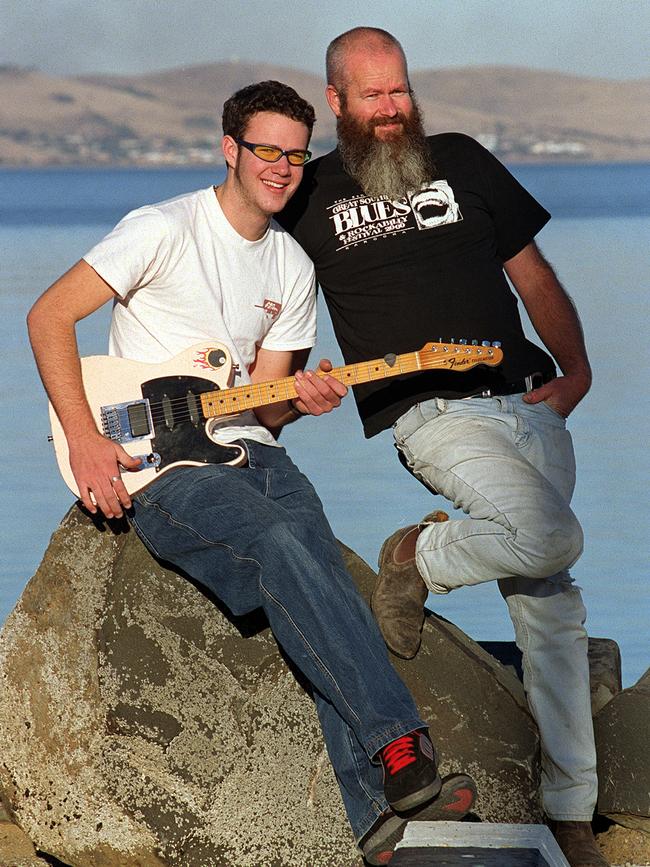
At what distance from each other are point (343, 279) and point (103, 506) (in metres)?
1.17

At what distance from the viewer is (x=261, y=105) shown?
479 cm

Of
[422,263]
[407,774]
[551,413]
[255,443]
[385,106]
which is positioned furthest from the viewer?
[385,106]

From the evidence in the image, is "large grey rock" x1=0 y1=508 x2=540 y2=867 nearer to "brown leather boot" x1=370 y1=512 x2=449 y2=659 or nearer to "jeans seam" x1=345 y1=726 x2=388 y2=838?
"brown leather boot" x1=370 y1=512 x2=449 y2=659

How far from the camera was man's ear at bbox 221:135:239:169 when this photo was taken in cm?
483

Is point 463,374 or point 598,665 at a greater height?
point 463,374

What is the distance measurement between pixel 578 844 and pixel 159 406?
1702 millimetres

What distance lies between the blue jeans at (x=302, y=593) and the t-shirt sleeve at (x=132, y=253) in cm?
59

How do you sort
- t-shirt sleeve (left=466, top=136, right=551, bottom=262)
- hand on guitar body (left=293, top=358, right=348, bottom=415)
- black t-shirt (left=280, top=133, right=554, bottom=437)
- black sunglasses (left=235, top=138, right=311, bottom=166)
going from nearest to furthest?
hand on guitar body (left=293, top=358, right=348, bottom=415), black sunglasses (left=235, top=138, right=311, bottom=166), black t-shirt (left=280, top=133, right=554, bottom=437), t-shirt sleeve (left=466, top=136, right=551, bottom=262)

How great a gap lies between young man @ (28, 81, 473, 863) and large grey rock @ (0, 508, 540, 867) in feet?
0.60

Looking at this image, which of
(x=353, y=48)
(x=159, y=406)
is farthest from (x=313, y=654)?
(x=353, y=48)

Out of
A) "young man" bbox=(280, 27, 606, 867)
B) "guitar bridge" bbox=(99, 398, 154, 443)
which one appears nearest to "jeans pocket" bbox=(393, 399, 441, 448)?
"young man" bbox=(280, 27, 606, 867)

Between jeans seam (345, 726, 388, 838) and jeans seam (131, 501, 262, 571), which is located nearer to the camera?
jeans seam (345, 726, 388, 838)

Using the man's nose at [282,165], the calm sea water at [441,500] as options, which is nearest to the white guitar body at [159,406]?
the man's nose at [282,165]

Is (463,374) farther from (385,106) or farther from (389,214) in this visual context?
(385,106)
